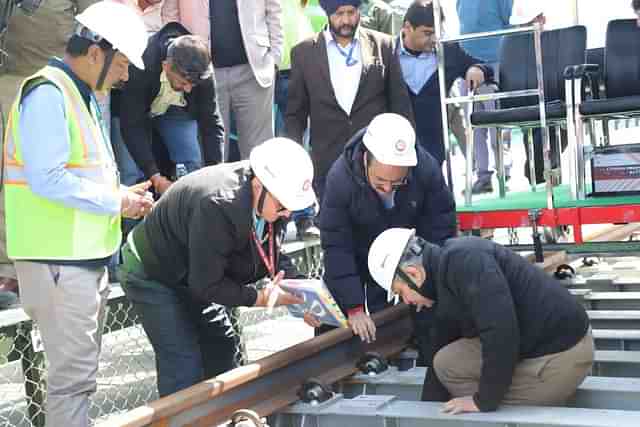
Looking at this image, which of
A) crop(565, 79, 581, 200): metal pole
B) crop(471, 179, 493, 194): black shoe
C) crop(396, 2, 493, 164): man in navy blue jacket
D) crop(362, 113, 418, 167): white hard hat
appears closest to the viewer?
crop(362, 113, 418, 167): white hard hat

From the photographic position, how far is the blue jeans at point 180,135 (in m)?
6.01

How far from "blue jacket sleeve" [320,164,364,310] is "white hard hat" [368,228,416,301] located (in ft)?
3.08

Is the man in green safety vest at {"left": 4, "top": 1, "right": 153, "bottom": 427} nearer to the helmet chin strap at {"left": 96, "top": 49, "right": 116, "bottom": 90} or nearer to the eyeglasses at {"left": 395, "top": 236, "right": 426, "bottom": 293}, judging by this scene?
the helmet chin strap at {"left": 96, "top": 49, "right": 116, "bottom": 90}

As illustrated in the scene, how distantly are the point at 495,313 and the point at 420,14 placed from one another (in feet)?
11.3

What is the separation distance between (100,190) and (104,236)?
196 mm

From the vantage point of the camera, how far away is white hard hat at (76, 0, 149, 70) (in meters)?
3.94

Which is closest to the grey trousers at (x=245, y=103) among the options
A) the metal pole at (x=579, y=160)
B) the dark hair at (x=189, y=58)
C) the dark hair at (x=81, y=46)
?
the dark hair at (x=189, y=58)

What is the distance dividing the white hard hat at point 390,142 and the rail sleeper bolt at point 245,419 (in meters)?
1.41

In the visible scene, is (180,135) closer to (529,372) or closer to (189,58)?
(189,58)

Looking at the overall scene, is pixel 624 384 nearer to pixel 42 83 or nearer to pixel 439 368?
pixel 439 368

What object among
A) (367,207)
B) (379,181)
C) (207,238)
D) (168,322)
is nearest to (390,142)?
(379,181)

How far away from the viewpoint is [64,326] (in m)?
3.88

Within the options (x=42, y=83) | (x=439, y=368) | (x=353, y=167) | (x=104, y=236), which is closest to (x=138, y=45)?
(x=42, y=83)

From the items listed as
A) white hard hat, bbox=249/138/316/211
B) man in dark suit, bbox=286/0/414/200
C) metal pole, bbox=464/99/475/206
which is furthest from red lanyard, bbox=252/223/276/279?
metal pole, bbox=464/99/475/206
